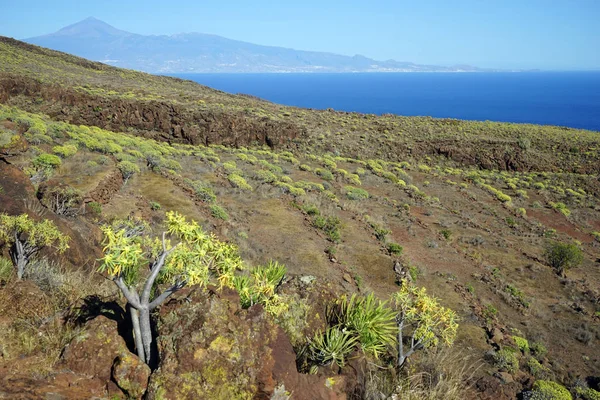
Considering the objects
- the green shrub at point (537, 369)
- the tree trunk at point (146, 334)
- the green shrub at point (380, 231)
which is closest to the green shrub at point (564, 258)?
the green shrub at point (380, 231)

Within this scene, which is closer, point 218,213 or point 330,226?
point 218,213

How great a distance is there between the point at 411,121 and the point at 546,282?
128ft

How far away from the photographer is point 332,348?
14.0 ft

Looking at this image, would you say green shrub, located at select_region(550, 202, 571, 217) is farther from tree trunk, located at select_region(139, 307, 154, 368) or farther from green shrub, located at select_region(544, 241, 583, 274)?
tree trunk, located at select_region(139, 307, 154, 368)

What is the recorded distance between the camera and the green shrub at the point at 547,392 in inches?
317

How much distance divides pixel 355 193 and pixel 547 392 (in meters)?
17.0

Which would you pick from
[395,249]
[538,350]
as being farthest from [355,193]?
[538,350]

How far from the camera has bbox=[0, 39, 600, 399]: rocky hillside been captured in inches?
148

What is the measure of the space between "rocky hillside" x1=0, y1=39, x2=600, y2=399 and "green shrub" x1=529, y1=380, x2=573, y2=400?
1.61 ft

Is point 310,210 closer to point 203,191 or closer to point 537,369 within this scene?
point 203,191

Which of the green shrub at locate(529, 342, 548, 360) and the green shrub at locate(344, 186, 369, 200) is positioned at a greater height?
the green shrub at locate(344, 186, 369, 200)

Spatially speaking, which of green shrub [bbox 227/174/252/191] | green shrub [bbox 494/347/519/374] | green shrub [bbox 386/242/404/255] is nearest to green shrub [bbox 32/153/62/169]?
green shrub [bbox 227/174/252/191]

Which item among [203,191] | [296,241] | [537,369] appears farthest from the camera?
[203,191]

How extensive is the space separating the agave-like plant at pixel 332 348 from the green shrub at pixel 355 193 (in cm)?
1966
